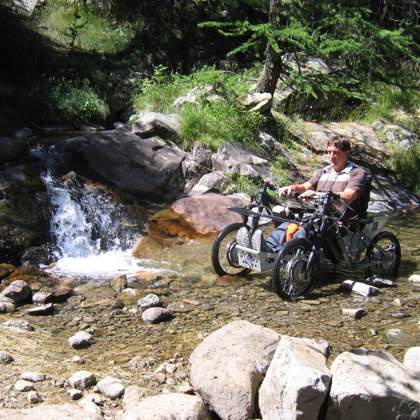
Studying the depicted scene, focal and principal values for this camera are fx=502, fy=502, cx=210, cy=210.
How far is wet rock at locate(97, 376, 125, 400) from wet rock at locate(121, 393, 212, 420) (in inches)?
7.5

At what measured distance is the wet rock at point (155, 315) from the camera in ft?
15.7

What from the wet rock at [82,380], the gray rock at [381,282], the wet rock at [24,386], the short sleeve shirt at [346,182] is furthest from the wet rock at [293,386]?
the gray rock at [381,282]

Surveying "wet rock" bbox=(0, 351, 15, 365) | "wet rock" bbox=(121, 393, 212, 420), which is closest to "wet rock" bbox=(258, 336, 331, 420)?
"wet rock" bbox=(121, 393, 212, 420)

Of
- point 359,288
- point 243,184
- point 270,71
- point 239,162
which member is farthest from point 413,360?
point 270,71

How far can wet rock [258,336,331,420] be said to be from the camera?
297 cm

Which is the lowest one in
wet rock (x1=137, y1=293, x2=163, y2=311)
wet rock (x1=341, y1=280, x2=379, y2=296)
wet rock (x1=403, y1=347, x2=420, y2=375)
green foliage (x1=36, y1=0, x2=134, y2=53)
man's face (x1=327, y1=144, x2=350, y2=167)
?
wet rock (x1=137, y1=293, x2=163, y2=311)

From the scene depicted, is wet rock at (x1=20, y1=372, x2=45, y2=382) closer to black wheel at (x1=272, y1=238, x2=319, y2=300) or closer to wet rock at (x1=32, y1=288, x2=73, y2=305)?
wet rock at (x1=32, y1=288, x2=73, y2=305)

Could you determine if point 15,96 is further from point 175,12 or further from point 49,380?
point 49,380

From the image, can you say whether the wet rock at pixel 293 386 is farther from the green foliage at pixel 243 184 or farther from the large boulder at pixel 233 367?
the green foliage at pixel 243 184

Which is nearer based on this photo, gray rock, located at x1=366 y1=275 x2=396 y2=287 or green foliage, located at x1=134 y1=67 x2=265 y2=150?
gray rock, located at x1=366 y1=275 x2=396 y2=287

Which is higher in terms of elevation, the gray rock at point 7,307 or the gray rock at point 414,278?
the gray rock at point 414,278

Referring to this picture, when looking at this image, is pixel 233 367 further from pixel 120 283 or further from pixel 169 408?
pixel 120 283

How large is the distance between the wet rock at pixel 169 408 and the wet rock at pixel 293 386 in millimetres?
401

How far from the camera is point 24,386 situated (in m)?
3.37
